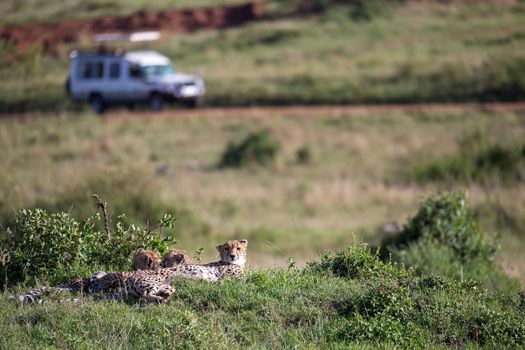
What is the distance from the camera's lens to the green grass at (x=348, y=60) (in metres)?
33.6

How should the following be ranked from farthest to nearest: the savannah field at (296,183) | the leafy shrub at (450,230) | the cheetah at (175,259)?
1. the leafy shrub at (450,230)
2. the cheetah at (175,259)
3. the savannah field at (296,183)

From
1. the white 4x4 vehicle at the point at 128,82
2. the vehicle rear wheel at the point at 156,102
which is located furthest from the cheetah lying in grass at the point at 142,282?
the vehicle rear wheel at the point at 156,102

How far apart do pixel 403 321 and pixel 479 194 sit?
46.5 feet

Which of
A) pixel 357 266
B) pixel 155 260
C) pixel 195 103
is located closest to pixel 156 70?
pixel 195 103

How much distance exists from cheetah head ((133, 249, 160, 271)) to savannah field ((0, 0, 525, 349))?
545mm

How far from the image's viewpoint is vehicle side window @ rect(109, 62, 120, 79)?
33.8 meters

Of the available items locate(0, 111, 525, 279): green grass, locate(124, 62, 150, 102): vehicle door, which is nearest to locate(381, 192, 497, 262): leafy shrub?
locate(0, 111, 525, 279): green grass

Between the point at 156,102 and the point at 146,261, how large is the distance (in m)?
25.2

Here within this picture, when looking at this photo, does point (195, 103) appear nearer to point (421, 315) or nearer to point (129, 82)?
point (129, 82)

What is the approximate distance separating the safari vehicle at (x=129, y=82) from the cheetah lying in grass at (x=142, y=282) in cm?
2470

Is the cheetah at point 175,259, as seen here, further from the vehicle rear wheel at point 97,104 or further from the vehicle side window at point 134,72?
the vehicle rear wheel at point 97,104

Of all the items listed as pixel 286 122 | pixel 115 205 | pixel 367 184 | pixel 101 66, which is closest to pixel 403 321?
pixel 115 205

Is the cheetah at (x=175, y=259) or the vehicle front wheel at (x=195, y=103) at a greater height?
the cheetah at (x=175, y=259)

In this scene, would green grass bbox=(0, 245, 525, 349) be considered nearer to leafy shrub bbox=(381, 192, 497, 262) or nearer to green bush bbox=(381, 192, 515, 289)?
green bush bbox=(381, 192, 515, 289)
